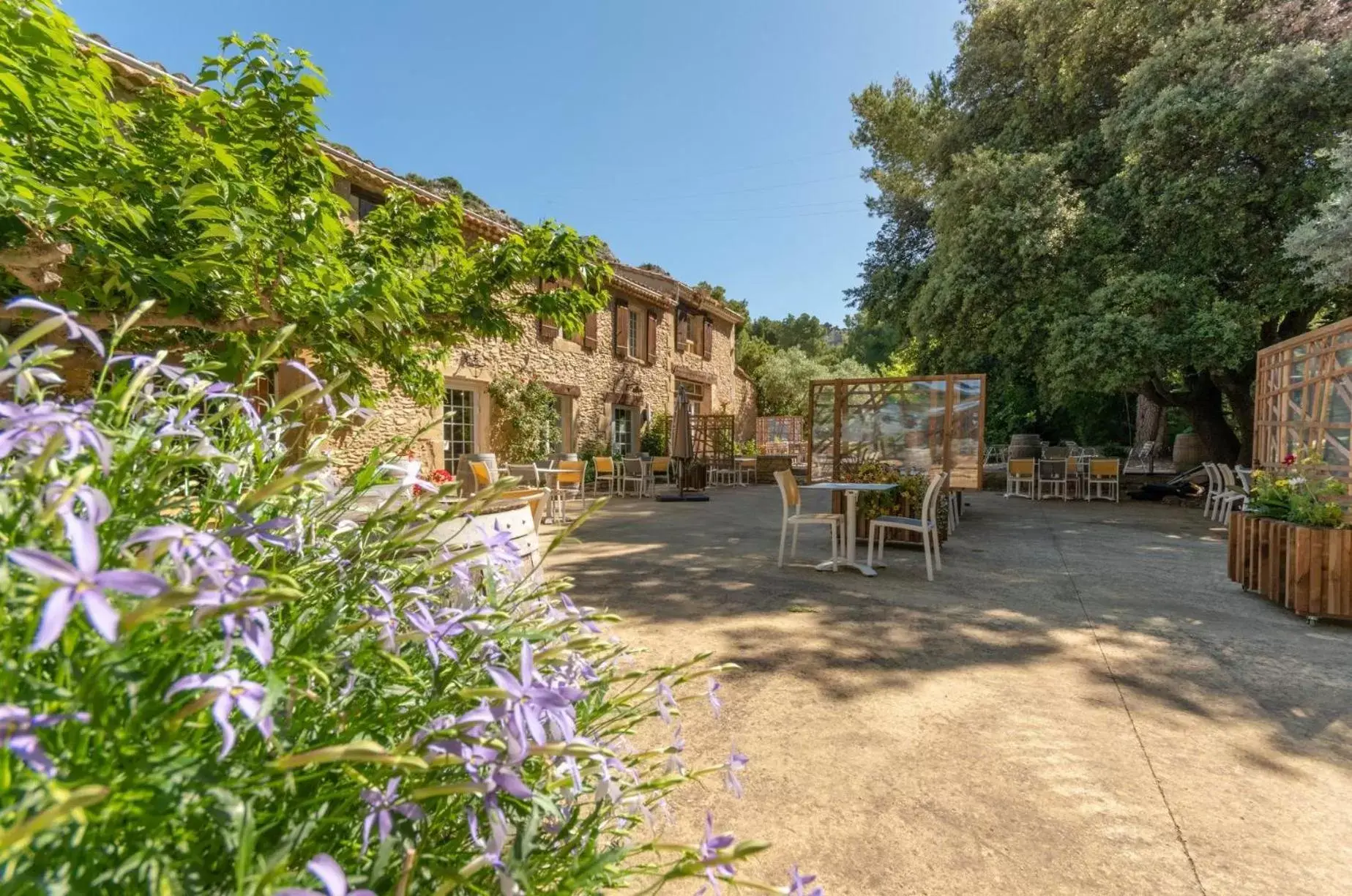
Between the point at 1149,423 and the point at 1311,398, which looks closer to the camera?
the point at 1311,398

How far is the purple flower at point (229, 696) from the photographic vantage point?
0.44 meters

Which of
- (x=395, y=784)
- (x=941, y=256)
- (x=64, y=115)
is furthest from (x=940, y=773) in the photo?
(x=941, y=256)

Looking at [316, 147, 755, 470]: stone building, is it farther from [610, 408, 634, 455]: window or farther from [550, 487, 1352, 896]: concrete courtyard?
[550, 487, 1352, 896]: concrete courtyard

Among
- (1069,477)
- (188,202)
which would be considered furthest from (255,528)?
(1069,477)

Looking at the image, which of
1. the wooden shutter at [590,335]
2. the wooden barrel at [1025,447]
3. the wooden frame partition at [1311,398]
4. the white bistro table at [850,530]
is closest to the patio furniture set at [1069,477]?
the wooden barrel at [1025,447]

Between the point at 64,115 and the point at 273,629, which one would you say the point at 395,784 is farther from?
the point at 64,115

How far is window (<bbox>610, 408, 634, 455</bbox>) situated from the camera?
13.6 meters

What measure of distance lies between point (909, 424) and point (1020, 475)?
588 cm

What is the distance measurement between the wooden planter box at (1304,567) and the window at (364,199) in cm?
962

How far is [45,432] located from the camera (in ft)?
1.87

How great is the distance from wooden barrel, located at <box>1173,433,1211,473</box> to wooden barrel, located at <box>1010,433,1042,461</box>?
2672mm

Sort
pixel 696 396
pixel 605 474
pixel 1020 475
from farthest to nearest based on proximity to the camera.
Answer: pixel 696 396 < pixel 1020 475 < pixel 605 474

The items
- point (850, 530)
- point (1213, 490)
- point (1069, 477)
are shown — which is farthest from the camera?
point (1069, 477)

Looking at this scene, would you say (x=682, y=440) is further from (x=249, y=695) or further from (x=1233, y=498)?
(x=249, y=695)
